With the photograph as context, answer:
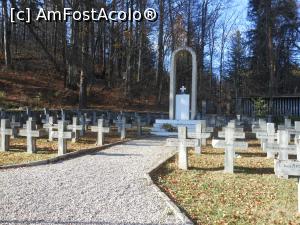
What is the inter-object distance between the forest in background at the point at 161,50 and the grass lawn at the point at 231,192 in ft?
61.6

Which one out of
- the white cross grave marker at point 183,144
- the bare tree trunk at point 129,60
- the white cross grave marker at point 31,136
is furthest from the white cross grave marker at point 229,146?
the bare tree trunk at point 129,60

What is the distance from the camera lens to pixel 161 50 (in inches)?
1340

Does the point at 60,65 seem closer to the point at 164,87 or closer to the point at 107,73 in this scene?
the point at 107,73

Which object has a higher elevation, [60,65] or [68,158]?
[60,65]

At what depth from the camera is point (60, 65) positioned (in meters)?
35.3

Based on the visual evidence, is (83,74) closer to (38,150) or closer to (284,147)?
(38,150)

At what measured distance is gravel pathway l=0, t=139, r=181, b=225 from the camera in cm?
548

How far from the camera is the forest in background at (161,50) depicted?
106ft

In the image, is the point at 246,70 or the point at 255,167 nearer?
the point at 255,167

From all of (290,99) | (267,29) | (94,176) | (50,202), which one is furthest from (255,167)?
(267,29)

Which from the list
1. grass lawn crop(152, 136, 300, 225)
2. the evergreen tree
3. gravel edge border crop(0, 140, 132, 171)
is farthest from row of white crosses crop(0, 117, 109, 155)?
the evergreen tree

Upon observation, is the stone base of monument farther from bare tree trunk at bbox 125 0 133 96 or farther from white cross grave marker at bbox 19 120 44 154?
bare tree trunk at bbox 125 0 133 96

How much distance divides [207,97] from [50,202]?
34.5 meters

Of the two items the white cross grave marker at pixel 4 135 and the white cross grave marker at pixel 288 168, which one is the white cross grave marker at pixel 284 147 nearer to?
the white cross grave marker at pixel 288 168
